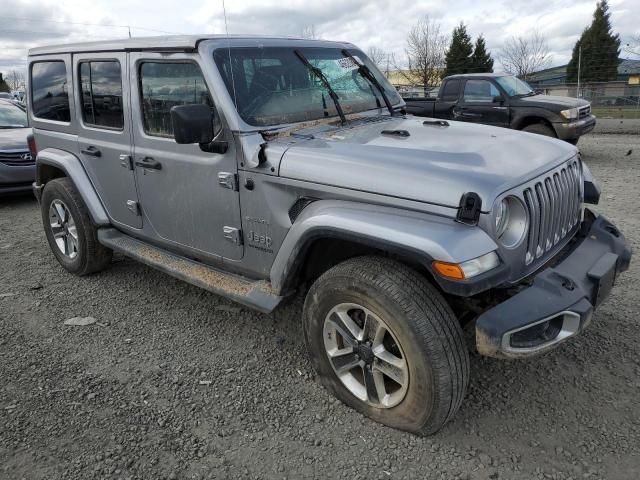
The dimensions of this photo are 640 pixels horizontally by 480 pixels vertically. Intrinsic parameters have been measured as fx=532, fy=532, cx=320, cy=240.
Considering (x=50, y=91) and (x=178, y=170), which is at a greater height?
(x=50, y=91)

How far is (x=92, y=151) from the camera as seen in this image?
419cm

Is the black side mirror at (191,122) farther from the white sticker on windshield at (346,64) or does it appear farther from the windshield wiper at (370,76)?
the windshield wiper at (370,76)

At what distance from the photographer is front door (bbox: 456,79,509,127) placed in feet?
34.9

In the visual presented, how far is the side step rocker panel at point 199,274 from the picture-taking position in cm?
311

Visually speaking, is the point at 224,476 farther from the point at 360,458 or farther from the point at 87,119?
the point at 87,119

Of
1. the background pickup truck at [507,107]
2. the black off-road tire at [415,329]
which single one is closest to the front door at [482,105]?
the background pickup truck at [507,107]

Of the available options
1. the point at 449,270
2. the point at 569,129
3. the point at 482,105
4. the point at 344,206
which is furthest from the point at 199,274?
the point at 482,105

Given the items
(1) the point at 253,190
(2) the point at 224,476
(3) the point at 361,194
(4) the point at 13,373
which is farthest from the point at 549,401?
(4) the point at 13,373

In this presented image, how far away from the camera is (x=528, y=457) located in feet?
8.41

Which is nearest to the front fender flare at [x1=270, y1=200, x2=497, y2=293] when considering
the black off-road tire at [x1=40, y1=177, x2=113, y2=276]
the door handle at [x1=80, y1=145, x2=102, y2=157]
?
the door handle at [x1=80, y1=145, x2=102, y2=157]

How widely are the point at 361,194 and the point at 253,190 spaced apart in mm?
740

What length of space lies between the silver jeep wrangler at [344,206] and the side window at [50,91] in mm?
72

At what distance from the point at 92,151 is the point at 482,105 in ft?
28.4

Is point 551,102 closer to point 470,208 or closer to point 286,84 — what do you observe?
point 286,84
